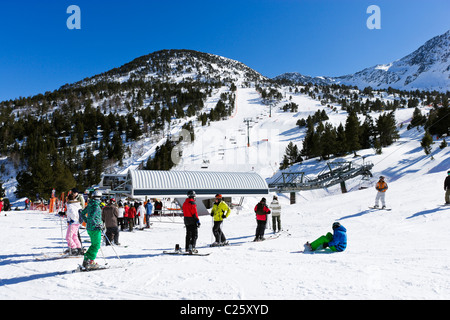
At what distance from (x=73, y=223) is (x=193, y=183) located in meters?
17.7

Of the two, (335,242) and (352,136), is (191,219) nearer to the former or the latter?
(335,242)

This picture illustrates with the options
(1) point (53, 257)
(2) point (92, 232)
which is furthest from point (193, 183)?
(2) point (92, 232)

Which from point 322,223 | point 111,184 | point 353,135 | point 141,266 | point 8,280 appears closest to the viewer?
point 8,280

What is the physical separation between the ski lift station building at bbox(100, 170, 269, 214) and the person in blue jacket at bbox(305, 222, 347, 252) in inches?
662

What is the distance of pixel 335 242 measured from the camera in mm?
7941

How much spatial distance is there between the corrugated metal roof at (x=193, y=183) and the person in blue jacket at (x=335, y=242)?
16867mm

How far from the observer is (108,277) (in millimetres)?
5523

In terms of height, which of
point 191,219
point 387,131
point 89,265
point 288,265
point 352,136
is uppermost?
point 387,131

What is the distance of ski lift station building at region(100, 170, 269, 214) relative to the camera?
2309 centimetres
